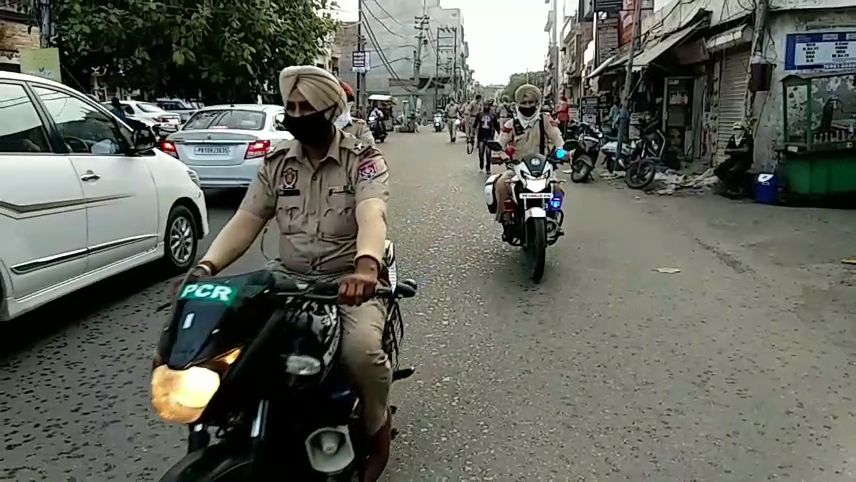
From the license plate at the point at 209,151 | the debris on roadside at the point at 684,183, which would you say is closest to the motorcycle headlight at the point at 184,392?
the license plate at the point at 209,151

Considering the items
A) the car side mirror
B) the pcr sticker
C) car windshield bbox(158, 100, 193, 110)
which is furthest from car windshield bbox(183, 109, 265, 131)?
car windshield bbox(158, 100, 193, 110)

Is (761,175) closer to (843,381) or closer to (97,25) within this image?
(843,381)

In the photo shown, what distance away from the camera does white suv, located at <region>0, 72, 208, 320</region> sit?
16.7 feet

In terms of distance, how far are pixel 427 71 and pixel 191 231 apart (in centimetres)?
8513

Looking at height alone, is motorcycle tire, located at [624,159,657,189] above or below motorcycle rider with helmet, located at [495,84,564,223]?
below

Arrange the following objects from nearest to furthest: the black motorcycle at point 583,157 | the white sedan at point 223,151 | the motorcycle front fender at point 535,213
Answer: the motorcycle front fender at point 535,213 → the white sedan at point 223,151 → the black motorcycle at point 583,157

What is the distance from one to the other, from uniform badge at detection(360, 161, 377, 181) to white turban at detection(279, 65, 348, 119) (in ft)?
0.76

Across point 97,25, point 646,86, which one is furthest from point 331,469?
point 646,86

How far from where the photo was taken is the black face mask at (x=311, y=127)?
2982 millimetres

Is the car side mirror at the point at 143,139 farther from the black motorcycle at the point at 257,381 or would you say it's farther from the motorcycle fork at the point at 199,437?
the motorcycle fork at the point at 199,437

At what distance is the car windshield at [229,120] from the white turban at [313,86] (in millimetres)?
9163

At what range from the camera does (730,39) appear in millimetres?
14336

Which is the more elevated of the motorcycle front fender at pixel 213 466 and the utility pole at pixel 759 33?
the utility pole at pixel 759 33

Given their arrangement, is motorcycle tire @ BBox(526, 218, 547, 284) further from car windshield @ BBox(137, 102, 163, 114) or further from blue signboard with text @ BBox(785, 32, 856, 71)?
car windshield @ BBox(137, 102, 163, 114)
